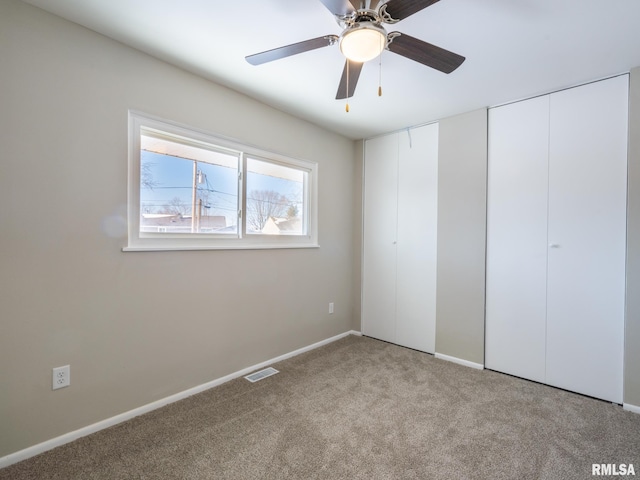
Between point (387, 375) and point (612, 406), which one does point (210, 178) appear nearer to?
point (387, 375)

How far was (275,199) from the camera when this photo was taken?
313 centimetres

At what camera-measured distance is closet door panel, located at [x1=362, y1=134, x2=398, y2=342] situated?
3.59 meters

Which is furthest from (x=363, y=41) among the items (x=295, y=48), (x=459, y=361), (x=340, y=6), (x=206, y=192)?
(x=459, y=361)

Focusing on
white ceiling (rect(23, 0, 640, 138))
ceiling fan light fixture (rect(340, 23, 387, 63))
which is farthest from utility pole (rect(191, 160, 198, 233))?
ceiling fan light fixture (rect(340, 23, 387, 63))

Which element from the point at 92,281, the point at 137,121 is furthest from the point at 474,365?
the point at 137,121

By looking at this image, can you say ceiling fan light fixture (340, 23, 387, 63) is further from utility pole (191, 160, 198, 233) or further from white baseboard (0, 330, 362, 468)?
white baseboard (0, 330, 362, 468)

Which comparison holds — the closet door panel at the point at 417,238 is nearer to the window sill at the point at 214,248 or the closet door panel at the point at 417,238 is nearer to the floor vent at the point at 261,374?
the window sill at the point at 214,248

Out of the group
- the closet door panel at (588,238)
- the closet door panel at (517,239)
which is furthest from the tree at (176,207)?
the closet door panel at (588,238)

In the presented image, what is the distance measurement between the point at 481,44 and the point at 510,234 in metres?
1.60

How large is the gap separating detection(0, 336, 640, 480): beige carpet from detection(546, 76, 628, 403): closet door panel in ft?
0.89

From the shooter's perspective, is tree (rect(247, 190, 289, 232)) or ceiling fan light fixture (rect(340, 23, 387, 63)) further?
tree (rect(247, 190, 289, 232))

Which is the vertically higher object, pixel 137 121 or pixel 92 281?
pixel 137 121

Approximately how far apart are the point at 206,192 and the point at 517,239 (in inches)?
107

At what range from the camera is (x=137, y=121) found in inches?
83.0
